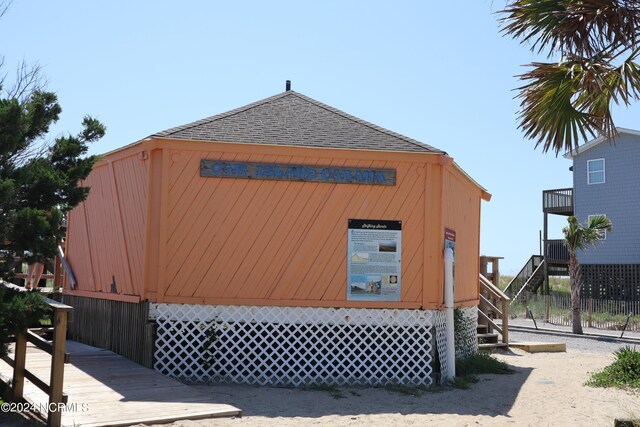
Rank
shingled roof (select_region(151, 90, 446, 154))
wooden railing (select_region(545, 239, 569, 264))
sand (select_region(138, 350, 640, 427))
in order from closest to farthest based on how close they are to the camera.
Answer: sand (select_region(138, 350, 640, 427))
shingled roof (select_region(151, 90, 446, 154))
wooden railing (select_region(545, 239, 569, 264))

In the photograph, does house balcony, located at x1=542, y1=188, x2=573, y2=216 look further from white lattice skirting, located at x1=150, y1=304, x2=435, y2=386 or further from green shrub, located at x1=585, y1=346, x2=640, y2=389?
white lattice skirting, located at x1=150, y1=304, x2=435, y2=386

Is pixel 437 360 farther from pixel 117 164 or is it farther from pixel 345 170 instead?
pixel 117 164

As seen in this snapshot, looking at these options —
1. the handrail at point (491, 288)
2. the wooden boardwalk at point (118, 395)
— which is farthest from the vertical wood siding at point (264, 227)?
the handrail at point (491, 288)

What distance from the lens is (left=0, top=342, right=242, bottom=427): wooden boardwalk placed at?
7391 millimetres

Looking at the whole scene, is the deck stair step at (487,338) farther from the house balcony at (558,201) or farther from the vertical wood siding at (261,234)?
the house balcony at (558,201)

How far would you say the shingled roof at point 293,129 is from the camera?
10.8m

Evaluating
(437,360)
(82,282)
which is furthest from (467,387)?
(82,282)

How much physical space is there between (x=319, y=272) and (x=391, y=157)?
218 centimetres

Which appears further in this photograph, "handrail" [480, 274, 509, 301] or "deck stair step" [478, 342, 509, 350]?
"handrail" [480, 274, 509, 301]

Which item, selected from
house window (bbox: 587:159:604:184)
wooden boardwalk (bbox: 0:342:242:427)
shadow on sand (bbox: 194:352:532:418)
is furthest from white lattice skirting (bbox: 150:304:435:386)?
house window (bbox: 587:159:604:184)

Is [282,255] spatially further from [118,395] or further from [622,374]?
[622,374]

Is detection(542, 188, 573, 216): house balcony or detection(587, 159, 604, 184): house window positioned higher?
detection(587, 159, 604, 184): house window

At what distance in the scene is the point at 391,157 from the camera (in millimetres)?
10844

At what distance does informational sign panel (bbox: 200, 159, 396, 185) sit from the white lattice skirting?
80.6 inches
